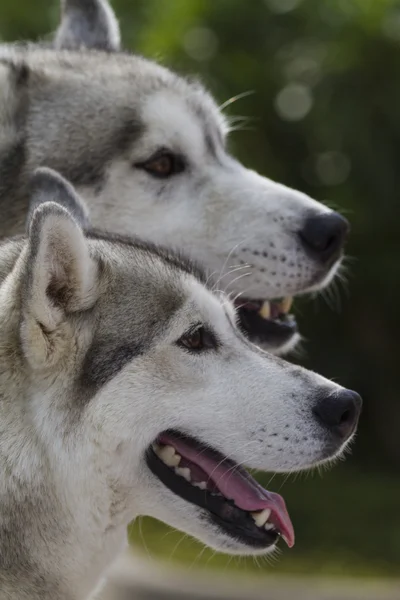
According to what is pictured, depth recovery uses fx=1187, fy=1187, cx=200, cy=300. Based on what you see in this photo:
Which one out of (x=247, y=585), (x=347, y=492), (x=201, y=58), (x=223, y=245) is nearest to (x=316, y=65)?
(x=201, y=58)

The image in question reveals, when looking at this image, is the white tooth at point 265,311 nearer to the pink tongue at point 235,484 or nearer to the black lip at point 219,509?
the pink tongue at point 235,484

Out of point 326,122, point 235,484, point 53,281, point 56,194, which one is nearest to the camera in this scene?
point 53,281

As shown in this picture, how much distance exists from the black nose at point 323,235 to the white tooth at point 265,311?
35 cm

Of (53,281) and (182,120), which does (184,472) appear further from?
(182,120)

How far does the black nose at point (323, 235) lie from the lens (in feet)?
19.6

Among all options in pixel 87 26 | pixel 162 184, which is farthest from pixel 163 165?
pixel 87 26

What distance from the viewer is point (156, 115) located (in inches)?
239

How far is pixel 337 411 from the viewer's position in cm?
452

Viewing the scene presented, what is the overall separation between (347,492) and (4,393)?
7303 mm

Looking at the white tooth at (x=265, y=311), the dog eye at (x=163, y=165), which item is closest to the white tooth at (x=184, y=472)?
the white tooth at (x=265, y=311)

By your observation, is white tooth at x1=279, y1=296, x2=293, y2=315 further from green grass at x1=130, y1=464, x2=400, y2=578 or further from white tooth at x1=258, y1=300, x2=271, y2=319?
green grass at x1=130, y1=464, x2=400, y2=578

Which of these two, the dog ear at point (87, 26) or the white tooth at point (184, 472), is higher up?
the dog ear at point (87, 26)

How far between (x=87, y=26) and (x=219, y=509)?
144 inches

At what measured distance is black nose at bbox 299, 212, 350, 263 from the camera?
19.6 ft
